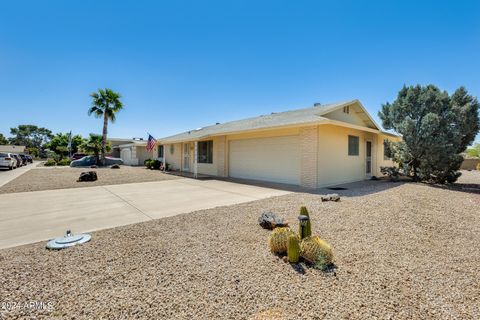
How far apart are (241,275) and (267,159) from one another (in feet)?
31.0

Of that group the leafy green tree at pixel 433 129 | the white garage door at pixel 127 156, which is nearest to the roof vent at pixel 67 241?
the leafy green tree at pixel 433 129

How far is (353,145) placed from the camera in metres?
12.3

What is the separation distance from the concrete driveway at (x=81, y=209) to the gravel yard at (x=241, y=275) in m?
0.77

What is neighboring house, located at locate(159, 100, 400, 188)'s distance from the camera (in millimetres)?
9898

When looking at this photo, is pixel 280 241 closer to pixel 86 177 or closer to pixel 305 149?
Answer: pixel 305 149

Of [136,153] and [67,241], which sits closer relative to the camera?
[67,241]

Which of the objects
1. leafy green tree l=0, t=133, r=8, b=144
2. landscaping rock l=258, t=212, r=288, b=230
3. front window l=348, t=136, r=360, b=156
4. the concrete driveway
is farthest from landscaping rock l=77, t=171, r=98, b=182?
leafy green tree l=0, t=133, r=8, b=144

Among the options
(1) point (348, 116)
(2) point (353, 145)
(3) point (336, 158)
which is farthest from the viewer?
(1) point (348, 116)

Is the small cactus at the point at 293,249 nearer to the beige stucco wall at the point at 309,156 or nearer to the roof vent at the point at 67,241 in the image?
the roof vent at the point at 67,241

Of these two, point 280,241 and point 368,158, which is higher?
point 368,158

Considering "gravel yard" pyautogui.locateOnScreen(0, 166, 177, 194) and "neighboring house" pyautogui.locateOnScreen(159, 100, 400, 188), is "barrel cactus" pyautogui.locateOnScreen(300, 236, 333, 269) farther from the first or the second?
"gravel yard" pyautogui.locateOnScreen(0, 166, 177, 194)

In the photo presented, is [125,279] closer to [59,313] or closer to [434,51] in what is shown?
[59,313]

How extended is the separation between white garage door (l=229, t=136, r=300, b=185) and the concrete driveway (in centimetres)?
341

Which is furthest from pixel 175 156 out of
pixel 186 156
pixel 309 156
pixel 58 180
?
pixel 309 156
